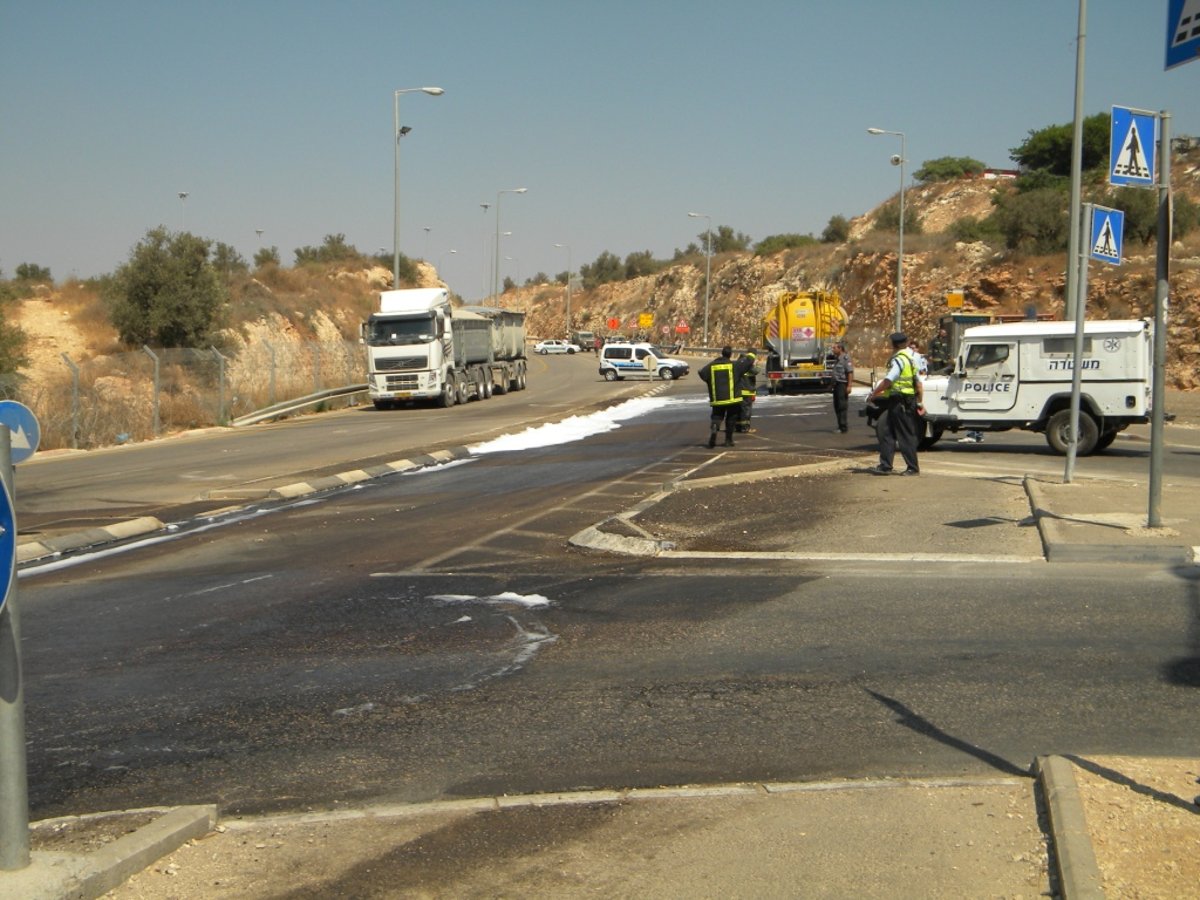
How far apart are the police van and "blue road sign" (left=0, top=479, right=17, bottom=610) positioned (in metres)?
17.3

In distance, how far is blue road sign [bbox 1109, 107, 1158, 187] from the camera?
10.7 metres

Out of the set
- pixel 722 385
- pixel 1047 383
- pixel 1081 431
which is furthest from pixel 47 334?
pixel 1081 431

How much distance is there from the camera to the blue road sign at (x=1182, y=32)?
7996 mm

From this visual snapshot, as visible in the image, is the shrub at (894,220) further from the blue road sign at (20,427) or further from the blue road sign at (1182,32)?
the blue road sign at (20,427)

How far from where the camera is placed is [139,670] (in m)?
7.97

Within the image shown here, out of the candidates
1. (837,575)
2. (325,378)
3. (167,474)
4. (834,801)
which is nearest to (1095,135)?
(325,378)

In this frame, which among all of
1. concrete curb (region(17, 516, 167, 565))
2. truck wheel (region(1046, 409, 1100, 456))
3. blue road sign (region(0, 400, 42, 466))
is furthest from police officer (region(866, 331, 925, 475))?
blue road sign (region(0, 400, 42, 466))

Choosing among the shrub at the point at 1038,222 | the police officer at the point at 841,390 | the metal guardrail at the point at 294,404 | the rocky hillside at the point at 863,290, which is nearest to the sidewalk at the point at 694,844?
the police officer at the point at 841,390

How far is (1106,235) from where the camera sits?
1351 cm

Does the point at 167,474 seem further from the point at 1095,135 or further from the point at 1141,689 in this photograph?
the point at 1095,135

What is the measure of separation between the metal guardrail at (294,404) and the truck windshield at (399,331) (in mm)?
2614

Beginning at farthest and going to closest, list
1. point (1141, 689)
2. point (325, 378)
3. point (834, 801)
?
1. point (325, 378)
2. point (1141, 689)
3. point (834, 801)

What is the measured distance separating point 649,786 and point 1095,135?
275ft

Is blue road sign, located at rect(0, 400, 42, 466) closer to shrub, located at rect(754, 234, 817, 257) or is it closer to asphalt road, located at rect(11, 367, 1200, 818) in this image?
asphalt road, located at rect(11, 367, 1200, 818)
